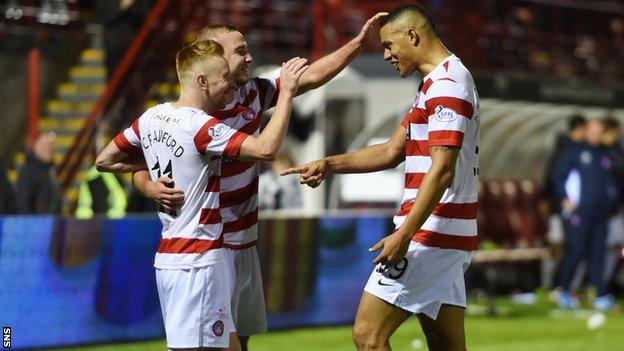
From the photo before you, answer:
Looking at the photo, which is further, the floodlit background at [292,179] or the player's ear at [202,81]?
the floodlit background at [292,179]

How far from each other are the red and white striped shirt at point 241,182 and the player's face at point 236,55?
252 mm

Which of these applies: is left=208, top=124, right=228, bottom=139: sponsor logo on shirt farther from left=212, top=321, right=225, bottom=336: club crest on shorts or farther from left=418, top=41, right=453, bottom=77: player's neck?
left=418, top=41, right=453, bottom=77: player's neck

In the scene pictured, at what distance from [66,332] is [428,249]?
229 inches

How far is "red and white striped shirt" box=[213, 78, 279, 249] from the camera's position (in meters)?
7.30

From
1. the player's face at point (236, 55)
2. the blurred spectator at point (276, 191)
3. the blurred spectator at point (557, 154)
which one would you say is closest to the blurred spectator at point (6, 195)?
the blurred spectator at point (276, 191)

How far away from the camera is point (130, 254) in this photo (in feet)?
42.7

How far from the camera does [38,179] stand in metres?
14.1

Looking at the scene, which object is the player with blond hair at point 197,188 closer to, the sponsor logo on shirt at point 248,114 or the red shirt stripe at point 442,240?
the sponsor logo on shirt at point 248,114

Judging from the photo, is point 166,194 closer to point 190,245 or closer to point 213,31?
point 190,245

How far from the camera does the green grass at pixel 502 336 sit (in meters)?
13.0

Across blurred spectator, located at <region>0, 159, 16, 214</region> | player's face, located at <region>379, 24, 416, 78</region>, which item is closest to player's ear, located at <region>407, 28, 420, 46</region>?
player's face, located at <region>379, 24, 416, 78</region>

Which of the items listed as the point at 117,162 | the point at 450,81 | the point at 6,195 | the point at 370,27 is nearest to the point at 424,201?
the point at 450,81

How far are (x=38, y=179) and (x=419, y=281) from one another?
25.2 feet

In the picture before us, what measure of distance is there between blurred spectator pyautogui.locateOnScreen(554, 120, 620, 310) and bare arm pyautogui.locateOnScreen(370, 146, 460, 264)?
11.3m
